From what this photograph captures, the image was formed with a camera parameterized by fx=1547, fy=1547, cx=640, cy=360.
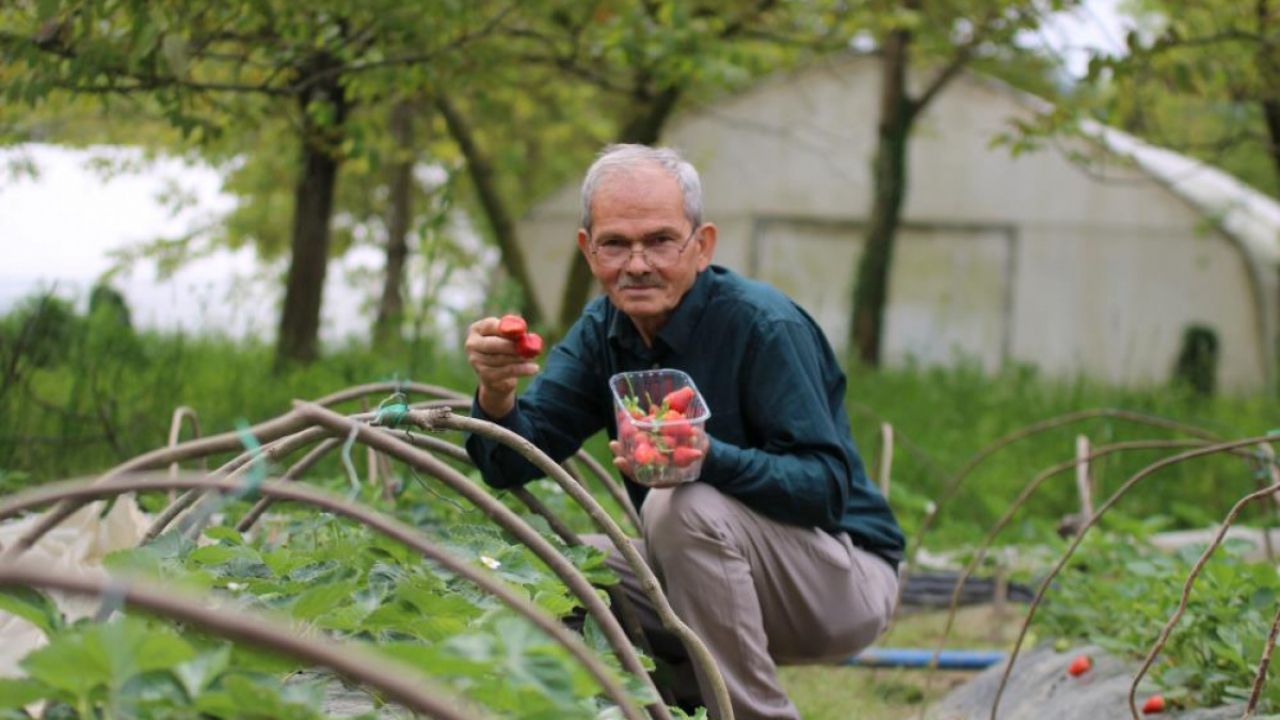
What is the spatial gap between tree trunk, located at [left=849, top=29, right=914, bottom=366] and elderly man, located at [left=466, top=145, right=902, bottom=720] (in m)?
8.14

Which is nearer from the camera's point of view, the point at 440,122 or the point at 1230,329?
the point at 440,122

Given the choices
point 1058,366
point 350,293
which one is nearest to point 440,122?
point 1058,366

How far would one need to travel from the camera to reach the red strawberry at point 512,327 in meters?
2.55

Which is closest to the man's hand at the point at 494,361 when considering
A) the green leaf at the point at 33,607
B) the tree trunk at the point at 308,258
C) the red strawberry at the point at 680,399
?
the red strawberry at the point at 680,399

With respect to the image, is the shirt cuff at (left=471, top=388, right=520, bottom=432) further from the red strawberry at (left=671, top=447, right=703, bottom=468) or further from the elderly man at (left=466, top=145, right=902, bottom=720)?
the red strawberry at (left=671, top=447, right=703, bottom=468)

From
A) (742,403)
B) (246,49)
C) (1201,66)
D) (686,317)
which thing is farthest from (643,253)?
(1201,66)

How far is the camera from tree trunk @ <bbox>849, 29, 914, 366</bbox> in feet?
37.3

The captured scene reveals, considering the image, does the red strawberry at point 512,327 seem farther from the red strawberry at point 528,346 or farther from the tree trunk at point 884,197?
the tree trunk at point 884,197

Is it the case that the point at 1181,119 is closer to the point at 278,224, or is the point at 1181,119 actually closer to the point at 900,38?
the point at 900,38

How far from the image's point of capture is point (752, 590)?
2.84 m

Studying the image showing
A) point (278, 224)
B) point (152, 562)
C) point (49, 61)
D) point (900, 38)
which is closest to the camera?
point (152, 562)

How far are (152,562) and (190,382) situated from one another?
13.5 feet

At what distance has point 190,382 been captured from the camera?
593cm

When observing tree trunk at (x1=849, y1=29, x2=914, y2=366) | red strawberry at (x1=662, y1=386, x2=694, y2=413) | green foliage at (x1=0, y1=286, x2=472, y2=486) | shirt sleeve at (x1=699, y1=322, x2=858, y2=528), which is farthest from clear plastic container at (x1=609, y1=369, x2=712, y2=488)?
tree trunk at (x1=849, y1=29, x2=914, y2=366)
